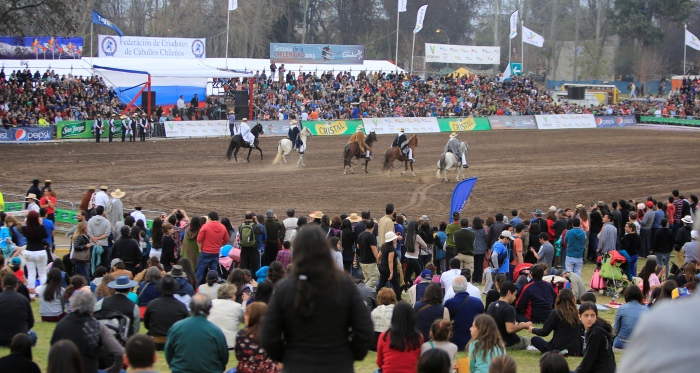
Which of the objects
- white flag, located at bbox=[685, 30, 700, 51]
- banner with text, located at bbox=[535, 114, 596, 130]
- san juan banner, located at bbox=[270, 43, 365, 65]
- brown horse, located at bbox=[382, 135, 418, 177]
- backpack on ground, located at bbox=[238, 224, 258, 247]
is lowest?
backpack on ground, located at bbox=[238, 224, 258, 247]

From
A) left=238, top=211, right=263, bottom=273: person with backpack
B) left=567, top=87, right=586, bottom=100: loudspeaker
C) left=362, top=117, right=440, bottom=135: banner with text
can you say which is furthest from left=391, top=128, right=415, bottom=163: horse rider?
left=567, top=87, right=586, bottom=100: loudspeaker

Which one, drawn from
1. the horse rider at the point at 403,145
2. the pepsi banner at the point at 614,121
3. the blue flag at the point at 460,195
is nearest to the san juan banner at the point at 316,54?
the pepsi banner at the point at 614,121

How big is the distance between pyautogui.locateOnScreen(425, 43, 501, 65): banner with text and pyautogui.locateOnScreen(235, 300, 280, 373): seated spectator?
63.6m

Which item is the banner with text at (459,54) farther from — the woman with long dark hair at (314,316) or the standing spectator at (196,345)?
the woman with long dark hair at (314,316)

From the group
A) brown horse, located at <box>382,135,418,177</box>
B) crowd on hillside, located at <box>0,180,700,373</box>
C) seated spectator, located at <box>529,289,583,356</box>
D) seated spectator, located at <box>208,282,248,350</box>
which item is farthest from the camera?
brown horse, located at <box>382,135,418,177</box>

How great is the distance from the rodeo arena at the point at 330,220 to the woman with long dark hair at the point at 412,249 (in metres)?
0.04

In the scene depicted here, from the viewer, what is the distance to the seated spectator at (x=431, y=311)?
8.72 metres

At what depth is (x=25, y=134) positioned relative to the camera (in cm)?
3734

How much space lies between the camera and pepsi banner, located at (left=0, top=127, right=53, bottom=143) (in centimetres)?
3684

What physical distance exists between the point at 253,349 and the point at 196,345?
44cm

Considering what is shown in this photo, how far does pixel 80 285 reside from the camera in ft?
30.2

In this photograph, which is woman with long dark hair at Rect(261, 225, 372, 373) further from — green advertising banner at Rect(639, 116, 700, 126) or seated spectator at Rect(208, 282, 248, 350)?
green advertising banner at Rect(639, 116, 700, 126)

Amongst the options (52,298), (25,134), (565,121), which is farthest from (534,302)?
(565,121)

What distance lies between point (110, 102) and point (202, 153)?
11.4m
